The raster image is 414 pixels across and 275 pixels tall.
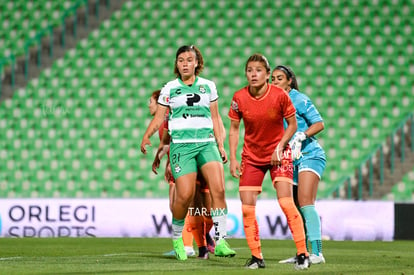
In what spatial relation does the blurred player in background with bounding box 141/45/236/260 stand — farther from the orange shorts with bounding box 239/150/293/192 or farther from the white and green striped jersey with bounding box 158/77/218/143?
the orange shorts with bounding box 239/150/293/192

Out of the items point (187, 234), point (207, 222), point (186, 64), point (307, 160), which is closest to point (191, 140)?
point (186, 64)

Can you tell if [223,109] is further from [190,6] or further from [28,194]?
[28,194]

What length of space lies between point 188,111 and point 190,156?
0.42 meters

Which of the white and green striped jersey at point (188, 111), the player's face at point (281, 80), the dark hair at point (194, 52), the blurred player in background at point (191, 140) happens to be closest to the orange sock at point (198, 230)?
the blurred player in background at point (191, 140)

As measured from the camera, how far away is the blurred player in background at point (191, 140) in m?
7.92

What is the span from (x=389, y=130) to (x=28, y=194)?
754 centimetres

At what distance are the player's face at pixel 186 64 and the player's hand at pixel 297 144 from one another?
45.2 inches

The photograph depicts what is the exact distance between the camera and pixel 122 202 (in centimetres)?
1460

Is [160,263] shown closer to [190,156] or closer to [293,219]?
[190,156]

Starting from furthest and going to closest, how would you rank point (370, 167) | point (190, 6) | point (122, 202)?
point (190, 6), point (370, 167), point (122, 202)

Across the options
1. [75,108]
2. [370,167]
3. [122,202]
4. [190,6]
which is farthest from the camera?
[190,6]

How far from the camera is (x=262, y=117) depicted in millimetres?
7277

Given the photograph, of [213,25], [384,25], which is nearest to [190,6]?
[213,25]

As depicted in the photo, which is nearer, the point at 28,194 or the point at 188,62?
the point at 188,62
